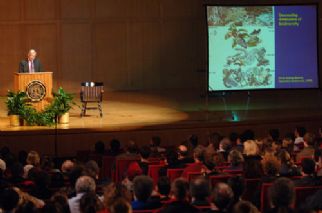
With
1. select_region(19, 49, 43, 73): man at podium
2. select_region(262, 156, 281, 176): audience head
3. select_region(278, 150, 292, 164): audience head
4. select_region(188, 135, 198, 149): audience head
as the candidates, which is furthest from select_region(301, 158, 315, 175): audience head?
select_region(19, 49, 43, 73): man at podium

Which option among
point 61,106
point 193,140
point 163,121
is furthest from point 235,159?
point 61,106

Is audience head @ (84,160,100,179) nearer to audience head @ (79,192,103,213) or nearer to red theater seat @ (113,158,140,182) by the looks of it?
red theater seat @ (113,158,140,182)

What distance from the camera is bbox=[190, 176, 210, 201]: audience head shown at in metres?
5.38

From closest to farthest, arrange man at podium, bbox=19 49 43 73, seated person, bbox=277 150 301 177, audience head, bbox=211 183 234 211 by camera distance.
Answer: audience head, bbox=211 183 234 211 → seated person, bbox=277 150 301 177 → man at podium, bbox=19 49 43 73

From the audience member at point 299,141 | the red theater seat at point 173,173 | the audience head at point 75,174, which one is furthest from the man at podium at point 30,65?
the audience head at point 75,174

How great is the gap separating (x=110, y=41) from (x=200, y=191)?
1384 centimetres

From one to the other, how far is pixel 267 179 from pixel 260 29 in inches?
313

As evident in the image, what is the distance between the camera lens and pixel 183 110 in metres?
14.7

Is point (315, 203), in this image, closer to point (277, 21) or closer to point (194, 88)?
point (277, 21)

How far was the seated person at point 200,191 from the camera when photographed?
17.7 feet

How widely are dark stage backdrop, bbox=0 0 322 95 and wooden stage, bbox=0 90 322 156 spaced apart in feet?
5.93

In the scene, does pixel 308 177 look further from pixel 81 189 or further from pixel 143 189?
pixel 81 189

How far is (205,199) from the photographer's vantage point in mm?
5473

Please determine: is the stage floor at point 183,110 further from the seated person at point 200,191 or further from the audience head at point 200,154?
the seated person at point 200,191
